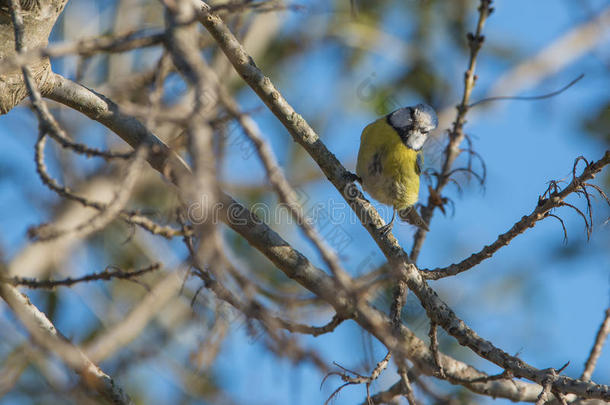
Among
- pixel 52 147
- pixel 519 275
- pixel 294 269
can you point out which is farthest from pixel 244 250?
pixel 294 269

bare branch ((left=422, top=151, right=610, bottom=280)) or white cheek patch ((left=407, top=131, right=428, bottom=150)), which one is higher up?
white cheek patch ((left=407, top=131, right=428, bottom=150))

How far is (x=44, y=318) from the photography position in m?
2.14

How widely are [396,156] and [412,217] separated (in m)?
0.43

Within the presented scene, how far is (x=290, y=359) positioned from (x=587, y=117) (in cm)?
622

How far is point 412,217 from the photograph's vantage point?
3.89 meters

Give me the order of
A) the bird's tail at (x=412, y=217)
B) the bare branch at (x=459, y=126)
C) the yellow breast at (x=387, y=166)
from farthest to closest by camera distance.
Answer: the yellow breast at (x=387, y=166), the bird's tail at (x=412, y=217), the bare branch at (x=459, y=126)

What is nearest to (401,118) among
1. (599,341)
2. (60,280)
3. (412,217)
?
(412,217)

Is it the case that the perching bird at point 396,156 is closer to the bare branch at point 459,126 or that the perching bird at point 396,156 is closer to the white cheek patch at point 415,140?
the white cheek patch at point 415,140

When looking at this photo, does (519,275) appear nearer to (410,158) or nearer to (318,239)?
(410,158)

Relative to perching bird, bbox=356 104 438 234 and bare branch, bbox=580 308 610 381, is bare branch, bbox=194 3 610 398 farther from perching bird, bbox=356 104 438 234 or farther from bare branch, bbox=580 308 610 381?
perching bird, bbox=356 104 438 234

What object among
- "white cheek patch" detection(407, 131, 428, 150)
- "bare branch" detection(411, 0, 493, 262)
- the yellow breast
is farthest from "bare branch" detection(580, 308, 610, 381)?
"white cheek patch" detection(407, 131, 428, 150)

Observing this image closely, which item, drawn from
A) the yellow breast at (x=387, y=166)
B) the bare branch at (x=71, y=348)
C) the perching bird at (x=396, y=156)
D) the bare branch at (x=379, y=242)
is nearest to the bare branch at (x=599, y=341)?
the bare branch at (x=379, y=242)

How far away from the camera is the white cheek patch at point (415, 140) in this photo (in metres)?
4.09

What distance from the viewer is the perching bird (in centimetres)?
397
